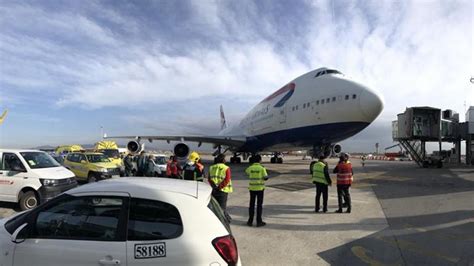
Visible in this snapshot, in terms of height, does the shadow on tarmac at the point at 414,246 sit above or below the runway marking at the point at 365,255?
above

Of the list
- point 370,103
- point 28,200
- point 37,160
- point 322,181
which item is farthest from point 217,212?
point 370,103

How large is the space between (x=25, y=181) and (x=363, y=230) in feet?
28.6

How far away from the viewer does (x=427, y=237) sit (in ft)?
22.8

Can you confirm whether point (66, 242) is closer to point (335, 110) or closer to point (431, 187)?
point (431, 187)

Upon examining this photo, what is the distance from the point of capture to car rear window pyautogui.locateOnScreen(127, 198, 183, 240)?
348 centimetres

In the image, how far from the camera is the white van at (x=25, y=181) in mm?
9391

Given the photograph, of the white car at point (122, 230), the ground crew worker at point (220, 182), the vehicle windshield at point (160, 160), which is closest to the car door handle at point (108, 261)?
the white car at point (122, 230)

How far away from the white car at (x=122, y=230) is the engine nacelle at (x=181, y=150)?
796 inches

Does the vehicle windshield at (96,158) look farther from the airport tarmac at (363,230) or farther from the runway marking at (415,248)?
the runway marking at (415,248)

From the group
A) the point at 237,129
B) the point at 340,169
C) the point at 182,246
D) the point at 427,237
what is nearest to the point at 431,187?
the point at 340,169

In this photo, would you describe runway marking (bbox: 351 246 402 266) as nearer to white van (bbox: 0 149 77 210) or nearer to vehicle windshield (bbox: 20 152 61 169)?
white van (bbox: 0 149 77 210)

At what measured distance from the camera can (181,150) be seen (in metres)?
24.3

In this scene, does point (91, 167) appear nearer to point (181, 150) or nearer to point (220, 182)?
point (181, 150)

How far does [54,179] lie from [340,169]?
8.10m
